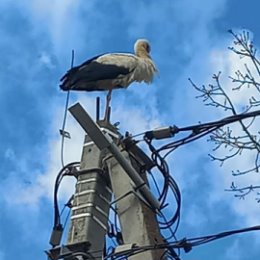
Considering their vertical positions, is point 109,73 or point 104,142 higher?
point 109,73

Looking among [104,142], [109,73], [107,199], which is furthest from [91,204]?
[109,73]

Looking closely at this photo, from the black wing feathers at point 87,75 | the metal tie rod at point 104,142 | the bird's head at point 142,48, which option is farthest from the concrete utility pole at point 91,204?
the bird's head at point 142,48

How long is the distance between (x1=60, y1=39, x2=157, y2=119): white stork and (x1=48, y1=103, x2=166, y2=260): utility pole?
0.53 meters

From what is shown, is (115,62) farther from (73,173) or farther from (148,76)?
(73,173)

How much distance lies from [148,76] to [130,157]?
313 cm

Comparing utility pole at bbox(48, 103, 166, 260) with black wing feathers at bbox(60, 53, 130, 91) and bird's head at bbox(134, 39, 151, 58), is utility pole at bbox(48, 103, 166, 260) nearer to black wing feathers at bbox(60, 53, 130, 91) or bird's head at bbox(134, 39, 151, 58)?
black wing feathers at bbox(60, 53, 130, 91)

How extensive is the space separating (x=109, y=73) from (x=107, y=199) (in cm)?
186

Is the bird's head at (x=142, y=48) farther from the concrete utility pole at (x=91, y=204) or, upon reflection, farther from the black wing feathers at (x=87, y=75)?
the concrete utility pole at (x=91, y=204)

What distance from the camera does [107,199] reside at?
4531mm

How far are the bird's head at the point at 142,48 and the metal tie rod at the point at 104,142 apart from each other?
12.2ft

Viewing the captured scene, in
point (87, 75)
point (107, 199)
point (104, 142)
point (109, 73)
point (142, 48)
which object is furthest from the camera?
point (142, 48)

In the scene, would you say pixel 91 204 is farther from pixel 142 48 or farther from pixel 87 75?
pixel 142 48

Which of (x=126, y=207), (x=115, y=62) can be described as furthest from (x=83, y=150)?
(x=115, y=62)

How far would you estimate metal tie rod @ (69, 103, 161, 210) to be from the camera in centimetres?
437
